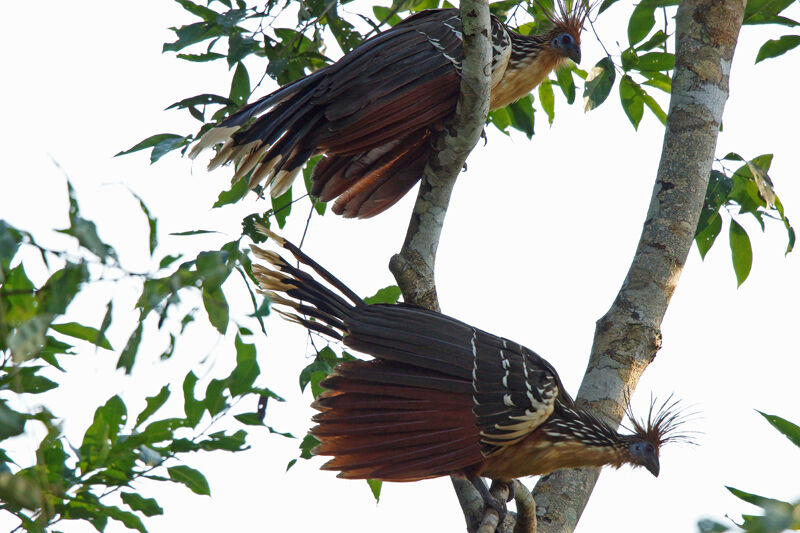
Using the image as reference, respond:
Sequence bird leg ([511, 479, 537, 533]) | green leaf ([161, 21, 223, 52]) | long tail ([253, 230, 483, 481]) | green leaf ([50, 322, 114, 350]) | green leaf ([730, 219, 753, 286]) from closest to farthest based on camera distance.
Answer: green leaf ([50, 322, 114, 350]) → bird leg ([511, 479, 537, 533]) → long tail ([253, 230, 483, 481]) → green leaf ([161, 21, 223, 52]) → green leaf ([730, 219, 753, 286])

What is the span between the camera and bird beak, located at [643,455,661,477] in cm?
360

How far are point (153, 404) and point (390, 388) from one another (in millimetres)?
1172

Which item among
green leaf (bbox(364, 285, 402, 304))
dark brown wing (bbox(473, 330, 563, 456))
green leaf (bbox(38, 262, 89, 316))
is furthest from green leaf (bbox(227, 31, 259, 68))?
green leaf (bbox(38, 262, 89, 316))

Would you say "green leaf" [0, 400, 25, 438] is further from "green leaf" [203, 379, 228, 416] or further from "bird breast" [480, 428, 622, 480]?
"bird breast" [480, 428, 622, 480]

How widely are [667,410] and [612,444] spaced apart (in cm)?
49

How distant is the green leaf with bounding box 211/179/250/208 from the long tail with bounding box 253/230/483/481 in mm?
388

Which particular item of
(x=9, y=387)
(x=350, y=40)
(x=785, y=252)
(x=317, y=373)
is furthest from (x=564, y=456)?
(x=9, y=387)

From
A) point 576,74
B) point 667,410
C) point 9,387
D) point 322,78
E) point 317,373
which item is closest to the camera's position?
point 9,387

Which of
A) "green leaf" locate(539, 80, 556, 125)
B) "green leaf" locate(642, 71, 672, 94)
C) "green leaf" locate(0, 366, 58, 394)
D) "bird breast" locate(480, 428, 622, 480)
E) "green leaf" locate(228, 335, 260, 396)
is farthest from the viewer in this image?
"green leaf" locate(539, 80, 556, 125)

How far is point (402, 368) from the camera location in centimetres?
308

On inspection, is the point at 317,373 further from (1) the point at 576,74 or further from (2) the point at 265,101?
(1) the point at 576,74

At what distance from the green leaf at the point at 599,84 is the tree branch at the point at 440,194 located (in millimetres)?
799

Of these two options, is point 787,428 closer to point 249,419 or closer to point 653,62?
point 249,419

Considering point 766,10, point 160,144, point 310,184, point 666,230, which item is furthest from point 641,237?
point 160,144
